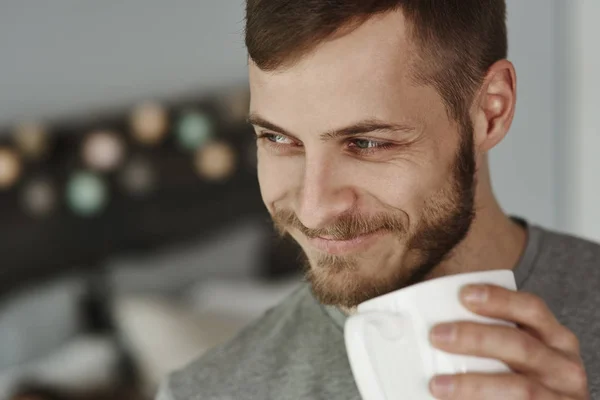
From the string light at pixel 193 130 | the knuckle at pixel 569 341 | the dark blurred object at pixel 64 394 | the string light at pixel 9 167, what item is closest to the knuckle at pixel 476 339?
the knuckle at pixel 569 341

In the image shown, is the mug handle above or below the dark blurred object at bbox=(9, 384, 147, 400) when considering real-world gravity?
above

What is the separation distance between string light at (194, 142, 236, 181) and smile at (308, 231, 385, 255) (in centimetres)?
157

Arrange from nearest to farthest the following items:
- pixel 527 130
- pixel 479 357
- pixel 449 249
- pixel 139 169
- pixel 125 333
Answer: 1. pixel 479 357
2. pixel 449 249
3. pixel 125 333
4. pixel 139 169
5. pixel 527 130

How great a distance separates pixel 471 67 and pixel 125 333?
1.50 m

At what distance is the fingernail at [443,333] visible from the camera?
59 cm

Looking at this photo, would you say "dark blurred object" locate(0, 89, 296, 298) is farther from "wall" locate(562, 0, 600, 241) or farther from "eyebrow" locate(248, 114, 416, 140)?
"eyebrow" locate(248, 114, 416, 140)

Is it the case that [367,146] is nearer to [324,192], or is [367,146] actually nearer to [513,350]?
[324,192]

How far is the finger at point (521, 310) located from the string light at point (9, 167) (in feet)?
5.32

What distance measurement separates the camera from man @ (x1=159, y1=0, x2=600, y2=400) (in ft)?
2.36

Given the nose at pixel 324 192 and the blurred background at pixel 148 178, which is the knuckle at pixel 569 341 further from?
the blurred background at pixel 148 178

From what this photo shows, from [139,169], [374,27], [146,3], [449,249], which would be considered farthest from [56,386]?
[374,27]

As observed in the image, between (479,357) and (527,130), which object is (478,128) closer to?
(479,357)

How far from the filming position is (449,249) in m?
0.84

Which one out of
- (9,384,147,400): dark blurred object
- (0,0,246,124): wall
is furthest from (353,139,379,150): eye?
(0,0,246,124): wall
